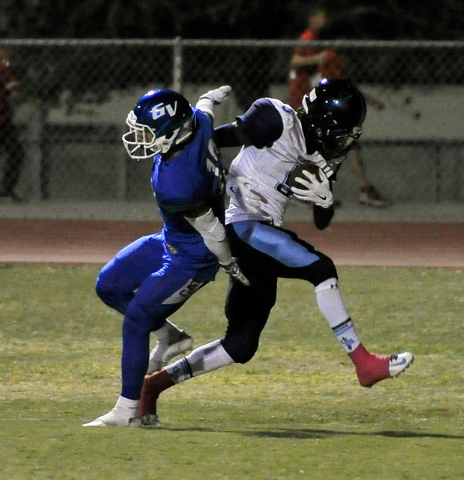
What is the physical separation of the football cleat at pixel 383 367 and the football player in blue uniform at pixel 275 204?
0.03 m

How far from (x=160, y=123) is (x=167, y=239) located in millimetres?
593

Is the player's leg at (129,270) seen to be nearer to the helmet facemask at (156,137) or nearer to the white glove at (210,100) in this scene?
the helmet facemask at (156,137)

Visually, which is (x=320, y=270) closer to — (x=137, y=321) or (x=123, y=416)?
(x=137, y=321)

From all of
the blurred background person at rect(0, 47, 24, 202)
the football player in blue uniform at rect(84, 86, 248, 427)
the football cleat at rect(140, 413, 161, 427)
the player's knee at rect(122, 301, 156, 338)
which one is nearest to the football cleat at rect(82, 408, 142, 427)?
the football player in blue uniform at rect(84, 86, 248, 427)

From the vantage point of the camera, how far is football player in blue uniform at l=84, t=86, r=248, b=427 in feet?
18.0

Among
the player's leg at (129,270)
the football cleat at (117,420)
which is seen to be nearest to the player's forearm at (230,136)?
the player's leg at (129,270)

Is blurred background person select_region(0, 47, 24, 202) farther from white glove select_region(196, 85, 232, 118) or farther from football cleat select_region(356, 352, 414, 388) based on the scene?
football cleat select_region(356, 352, 414, 388)

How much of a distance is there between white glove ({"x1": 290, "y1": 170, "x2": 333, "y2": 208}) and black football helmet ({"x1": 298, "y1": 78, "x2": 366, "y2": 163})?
8.5 inches

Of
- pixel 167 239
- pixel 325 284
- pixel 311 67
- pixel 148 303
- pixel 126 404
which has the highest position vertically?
pixel 167 239

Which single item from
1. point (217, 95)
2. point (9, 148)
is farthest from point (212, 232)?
point (9, 148)

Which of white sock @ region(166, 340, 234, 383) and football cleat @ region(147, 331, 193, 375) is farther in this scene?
football cleat @ region(147, 331, 193, 375)

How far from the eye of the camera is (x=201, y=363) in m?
6.07

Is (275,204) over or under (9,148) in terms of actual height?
over

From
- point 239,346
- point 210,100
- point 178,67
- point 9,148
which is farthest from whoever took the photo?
point 9,148
